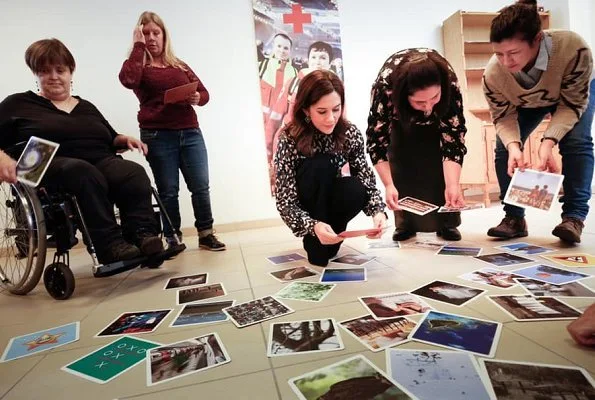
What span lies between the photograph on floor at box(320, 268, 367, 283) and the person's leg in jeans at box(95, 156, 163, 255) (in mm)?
612

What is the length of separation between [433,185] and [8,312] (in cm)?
167

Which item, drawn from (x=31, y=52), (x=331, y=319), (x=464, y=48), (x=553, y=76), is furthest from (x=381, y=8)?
(x=331, y=319)

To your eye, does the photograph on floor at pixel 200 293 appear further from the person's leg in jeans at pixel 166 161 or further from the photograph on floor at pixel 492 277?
the photograph on floor at pixel 492 277

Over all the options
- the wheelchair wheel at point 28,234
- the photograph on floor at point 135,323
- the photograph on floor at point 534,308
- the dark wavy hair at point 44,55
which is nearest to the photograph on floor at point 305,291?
the photograph on floor at point 135,323

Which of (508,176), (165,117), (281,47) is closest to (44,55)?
(165,117)

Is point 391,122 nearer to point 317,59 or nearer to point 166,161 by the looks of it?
point 166,161

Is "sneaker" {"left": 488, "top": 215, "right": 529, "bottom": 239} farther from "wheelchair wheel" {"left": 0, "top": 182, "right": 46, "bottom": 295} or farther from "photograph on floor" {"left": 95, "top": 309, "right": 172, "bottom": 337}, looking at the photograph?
"wheelchair wheel" {"left": 0, "top": 182, "right": 46, "bottom": 295}

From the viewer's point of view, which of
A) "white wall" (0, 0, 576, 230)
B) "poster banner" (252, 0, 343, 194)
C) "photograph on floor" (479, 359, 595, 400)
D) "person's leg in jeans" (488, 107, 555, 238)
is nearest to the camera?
"photograph on floor" (479, 359, 595, 400)

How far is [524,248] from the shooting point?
1462 mm

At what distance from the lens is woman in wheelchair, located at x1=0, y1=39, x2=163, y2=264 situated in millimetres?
1287

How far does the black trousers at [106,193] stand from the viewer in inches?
50.6

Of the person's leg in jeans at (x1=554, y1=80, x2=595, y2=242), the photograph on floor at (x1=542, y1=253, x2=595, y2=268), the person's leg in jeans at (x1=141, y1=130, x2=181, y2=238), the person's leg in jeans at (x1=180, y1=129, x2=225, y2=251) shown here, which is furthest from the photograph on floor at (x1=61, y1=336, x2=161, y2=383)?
the person's leg in jeans at (x1=554, y1=80, x2=595, y2=242)

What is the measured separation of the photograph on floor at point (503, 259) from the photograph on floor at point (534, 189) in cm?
21

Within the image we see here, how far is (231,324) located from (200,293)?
0.32 meters
